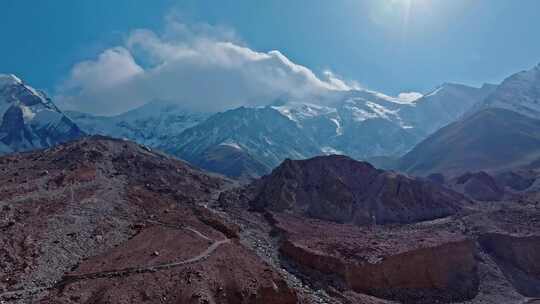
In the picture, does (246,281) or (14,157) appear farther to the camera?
(14,157)

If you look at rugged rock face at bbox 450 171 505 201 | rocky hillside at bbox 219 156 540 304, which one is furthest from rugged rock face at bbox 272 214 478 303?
rugged rock face at bbox 450 171 505 201

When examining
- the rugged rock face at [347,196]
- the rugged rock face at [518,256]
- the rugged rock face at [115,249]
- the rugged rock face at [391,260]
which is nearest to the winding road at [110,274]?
the rugged rock face at [115,249]

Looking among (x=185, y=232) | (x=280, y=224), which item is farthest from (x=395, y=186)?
(x=185, y=232)

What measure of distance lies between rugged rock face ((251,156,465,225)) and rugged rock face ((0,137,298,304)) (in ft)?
68.3

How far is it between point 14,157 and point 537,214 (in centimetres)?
8976

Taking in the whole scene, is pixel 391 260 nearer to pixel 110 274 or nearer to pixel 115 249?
pixel 115 249

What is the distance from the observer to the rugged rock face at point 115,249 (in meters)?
41.7

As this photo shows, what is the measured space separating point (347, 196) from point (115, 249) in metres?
52.7

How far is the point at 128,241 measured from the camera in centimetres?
5291

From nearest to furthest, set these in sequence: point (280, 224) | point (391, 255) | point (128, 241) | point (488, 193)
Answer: point (128, 241)
point (391, 255)
point (280, 224)
point (488, 193)

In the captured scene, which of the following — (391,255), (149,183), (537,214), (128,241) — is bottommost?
(128,241)

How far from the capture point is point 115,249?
50.5m

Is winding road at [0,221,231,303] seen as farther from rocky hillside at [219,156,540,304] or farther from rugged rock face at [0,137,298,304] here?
rocky hillside at [219,156,540,304]

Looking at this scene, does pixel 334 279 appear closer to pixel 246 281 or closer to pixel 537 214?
pixel 246 281
